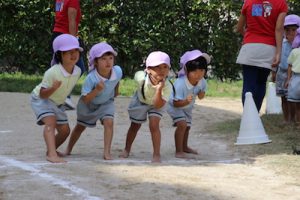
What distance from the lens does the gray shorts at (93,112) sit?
19.9ft

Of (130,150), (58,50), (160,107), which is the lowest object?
(130,150)

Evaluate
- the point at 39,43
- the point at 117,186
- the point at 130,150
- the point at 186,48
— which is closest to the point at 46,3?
the point at 39,43

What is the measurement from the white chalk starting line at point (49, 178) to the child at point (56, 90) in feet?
1.06

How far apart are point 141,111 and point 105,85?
438mm

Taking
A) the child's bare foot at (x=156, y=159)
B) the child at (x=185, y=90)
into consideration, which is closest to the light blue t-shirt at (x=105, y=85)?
the child at (x=185, y=90)

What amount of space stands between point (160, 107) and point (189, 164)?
1.94 ft

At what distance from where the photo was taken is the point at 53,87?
18.9ft

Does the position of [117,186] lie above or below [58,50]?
below

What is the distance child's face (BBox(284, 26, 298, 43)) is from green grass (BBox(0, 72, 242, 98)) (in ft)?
13.5

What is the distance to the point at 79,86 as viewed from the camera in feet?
41.1

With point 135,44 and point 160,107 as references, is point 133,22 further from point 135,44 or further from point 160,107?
point 160,107

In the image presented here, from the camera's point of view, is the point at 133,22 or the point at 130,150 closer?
the point at 130,150

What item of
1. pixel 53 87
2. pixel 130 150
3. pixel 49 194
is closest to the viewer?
pixel 49 194

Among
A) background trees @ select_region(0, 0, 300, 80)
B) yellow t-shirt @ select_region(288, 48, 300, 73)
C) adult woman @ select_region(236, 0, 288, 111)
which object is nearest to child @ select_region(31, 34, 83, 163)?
adult woman @ select_region(236, 0, 288, 111)
